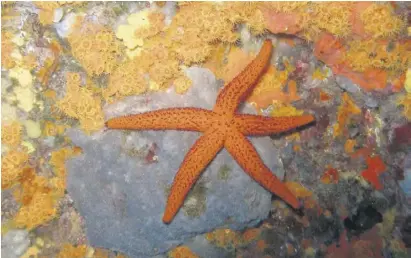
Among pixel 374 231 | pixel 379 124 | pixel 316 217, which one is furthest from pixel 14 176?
pixel 374 231

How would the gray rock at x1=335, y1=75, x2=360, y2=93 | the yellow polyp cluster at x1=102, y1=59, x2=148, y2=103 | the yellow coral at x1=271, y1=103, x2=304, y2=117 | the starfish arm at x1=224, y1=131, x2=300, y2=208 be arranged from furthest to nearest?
the yellow coral at x1=271, y1=103, x2=304, y2=117, the gray rock at x1=335, y1=75, x2=360, y2=93, the yellow polyp cluster at x1=102, y1=59, x2=148, y2=103, the starfish arm at x1=224, y1=131, x2=300, y2=208

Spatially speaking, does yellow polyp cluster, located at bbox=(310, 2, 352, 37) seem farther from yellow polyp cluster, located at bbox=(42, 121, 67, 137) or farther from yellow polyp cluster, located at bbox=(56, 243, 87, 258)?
yellow polyp cluster, located at bbox=(56, 243, 87, 258)

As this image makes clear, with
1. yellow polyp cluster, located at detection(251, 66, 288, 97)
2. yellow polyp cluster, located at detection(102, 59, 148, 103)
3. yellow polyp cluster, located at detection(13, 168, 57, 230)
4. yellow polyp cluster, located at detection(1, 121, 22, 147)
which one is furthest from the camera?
yellow polyp cluster, located at detection(251, 66, 288, 97)

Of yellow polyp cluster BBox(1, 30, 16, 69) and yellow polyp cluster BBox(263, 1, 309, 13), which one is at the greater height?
yellow polyp cluster BBox(263, 1, 309, 13)

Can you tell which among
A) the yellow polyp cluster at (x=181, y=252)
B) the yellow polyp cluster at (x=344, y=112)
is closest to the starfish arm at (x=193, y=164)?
the yellow polyp cluster at (x=181, y=252)

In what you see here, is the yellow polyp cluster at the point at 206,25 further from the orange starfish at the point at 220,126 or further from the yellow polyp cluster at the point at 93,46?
the yellow polyp cluster at the point at 93,46

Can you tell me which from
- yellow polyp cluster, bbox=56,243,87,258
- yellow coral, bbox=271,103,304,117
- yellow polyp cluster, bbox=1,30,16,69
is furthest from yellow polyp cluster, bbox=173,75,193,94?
yellow polyp cluster, bbox=56,243,87,258
